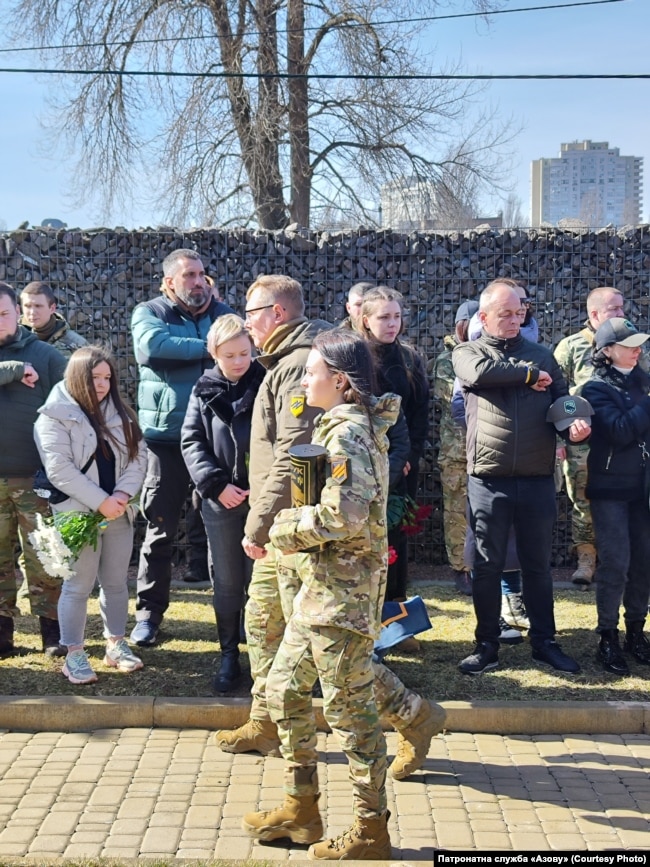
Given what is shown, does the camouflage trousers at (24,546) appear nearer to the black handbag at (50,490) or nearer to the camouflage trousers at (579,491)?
the black handbag at (50,490)

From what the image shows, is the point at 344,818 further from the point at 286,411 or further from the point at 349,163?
the point at 349,163

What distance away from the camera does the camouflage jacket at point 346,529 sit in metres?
3.70

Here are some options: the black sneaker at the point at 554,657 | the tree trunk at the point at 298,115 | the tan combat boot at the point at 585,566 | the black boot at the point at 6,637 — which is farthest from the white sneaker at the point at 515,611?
the tree trunk at the point at 298,115

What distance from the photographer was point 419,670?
5.88 m

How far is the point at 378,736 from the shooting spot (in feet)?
12.6

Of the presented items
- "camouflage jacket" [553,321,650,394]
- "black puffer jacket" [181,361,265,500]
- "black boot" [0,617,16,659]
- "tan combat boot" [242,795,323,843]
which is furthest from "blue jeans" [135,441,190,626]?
"camouflage jacket" [553,321,650,394]

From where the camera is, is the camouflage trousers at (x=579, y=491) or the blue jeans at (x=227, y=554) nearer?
the blue jeans at (x=227, y=554)

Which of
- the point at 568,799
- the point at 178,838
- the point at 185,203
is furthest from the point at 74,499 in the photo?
the point at 185,203

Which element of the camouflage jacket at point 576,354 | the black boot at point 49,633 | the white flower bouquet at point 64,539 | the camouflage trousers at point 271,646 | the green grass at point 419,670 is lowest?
the green grass at point 419,670

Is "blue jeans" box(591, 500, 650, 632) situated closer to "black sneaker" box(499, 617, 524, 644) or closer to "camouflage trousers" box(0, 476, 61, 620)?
"black sneaker" box(499, 617, 524, 644)

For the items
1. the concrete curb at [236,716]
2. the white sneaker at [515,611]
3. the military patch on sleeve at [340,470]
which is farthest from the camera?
the white sneaker at [515,611]

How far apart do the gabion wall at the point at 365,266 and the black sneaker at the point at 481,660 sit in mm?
2691

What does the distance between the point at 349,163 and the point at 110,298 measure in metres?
9.95

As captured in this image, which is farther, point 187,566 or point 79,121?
point 79,121
